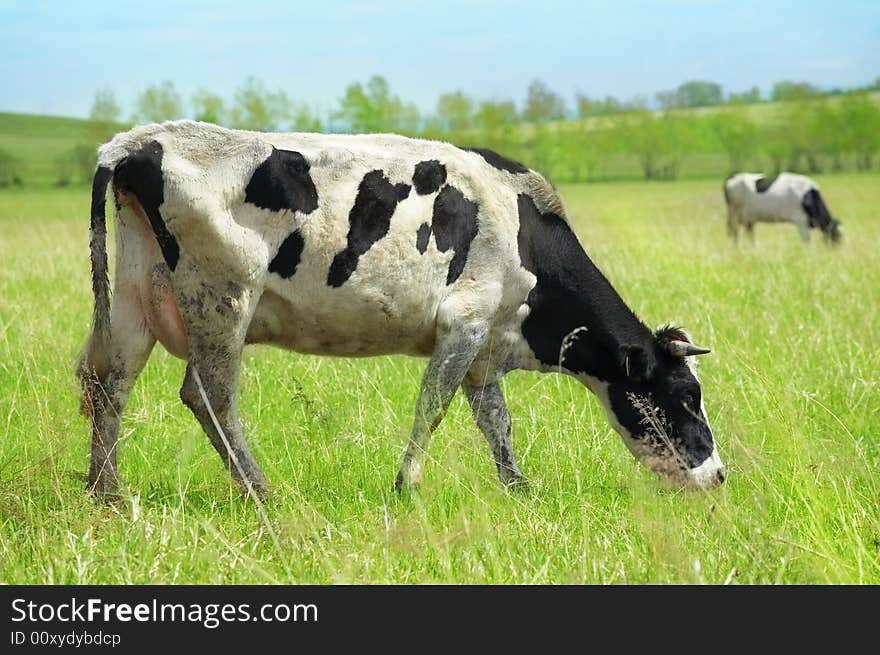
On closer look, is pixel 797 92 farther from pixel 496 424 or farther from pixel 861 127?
pixel 496 424

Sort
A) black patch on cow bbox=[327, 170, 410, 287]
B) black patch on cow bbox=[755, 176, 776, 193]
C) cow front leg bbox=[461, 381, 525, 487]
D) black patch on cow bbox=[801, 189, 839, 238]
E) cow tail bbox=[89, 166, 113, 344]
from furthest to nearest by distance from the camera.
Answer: black patch on cow bbox=[755, 176, 776, 193] → black patch on cow bbox=[801, 189, 839, 238] → cow front leg bbox=[461, 381, 525, 487] → black patch on cow bbox=[327, 170, 410, 287] → cow tail bbox=[89, 166, 113, 344]

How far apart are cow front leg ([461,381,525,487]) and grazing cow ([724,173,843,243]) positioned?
20.3 meters

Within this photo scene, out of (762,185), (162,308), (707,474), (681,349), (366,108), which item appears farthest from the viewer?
(366,108)

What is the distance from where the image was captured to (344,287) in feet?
18.9

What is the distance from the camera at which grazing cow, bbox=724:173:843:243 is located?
1001 inches

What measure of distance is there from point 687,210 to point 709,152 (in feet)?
359

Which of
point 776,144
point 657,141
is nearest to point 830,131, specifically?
point 776,144

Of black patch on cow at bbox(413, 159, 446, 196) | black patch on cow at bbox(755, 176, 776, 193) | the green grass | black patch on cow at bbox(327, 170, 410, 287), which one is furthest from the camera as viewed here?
black patch on cow at bbox(755, 176, 776, 193)

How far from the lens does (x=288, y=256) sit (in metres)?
5.66

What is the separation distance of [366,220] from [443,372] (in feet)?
3.29

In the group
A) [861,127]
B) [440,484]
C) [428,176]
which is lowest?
[861,127]

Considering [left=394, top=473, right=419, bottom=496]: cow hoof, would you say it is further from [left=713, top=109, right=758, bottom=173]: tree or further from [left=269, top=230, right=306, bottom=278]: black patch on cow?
[left=713, top=109, right=758, bottom=173]: tree

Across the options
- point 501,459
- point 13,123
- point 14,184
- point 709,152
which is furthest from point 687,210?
point 709,152

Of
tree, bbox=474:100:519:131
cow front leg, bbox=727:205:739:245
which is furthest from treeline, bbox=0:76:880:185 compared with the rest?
cow front leg, bbox=727:205:739:245
